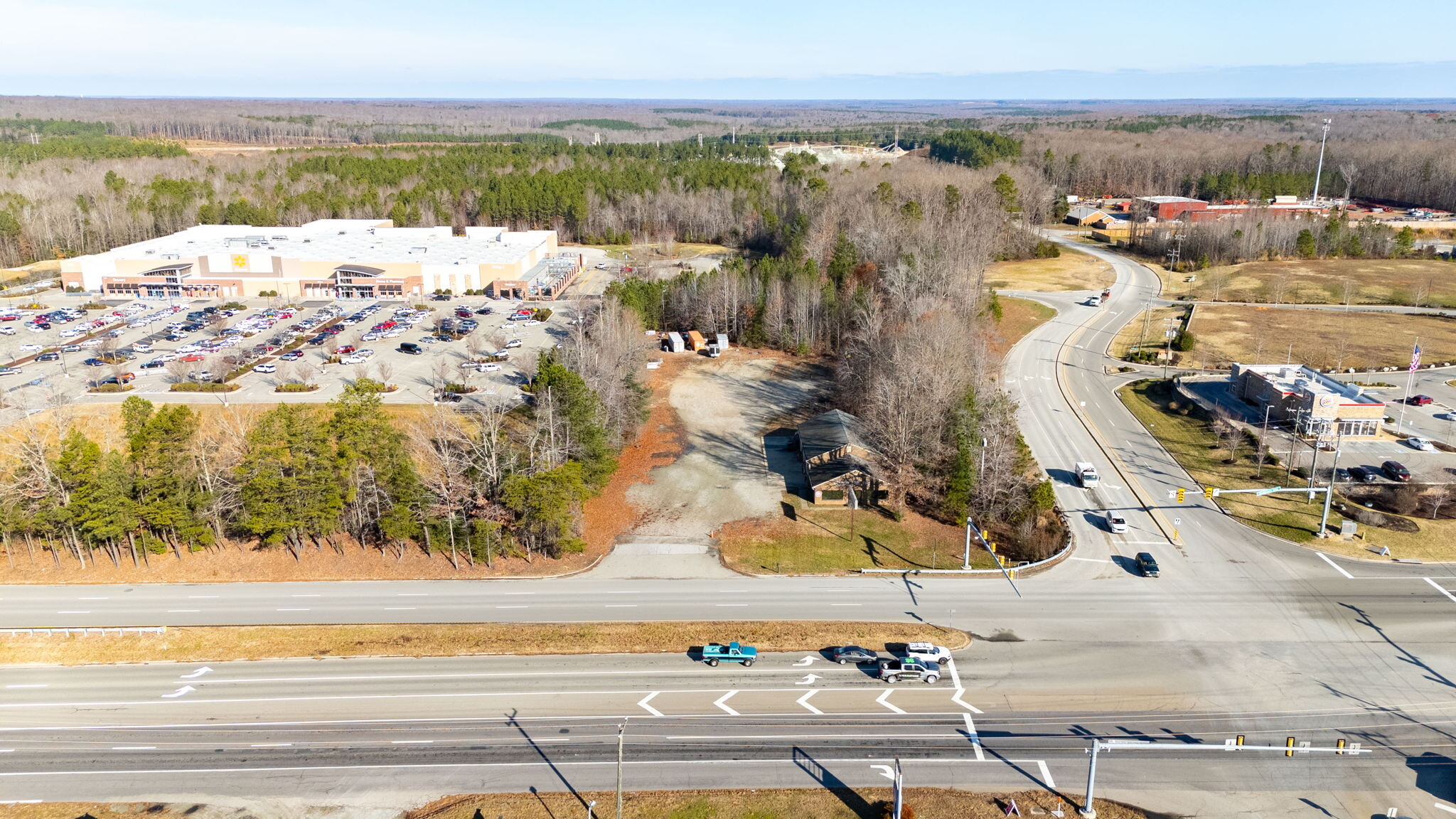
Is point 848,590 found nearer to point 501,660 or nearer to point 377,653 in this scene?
point 501,660

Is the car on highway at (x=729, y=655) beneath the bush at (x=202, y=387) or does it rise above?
beneath

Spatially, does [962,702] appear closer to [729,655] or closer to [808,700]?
[808,700]

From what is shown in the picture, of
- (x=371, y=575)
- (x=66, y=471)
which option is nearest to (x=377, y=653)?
(x=371, y=575)

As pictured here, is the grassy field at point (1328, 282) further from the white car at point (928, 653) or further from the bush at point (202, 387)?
the bush at point (202, 387)

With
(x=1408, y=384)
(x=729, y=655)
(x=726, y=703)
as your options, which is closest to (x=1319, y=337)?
(x=1408, y=384)

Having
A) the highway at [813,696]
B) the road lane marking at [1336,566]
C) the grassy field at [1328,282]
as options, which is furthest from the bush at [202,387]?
the grassy field at [1328,282]

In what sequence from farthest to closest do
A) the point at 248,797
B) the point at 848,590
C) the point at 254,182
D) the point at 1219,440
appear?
the point at 254,182
the point at 1219,440
the point at 848,590
the point at 248,797
